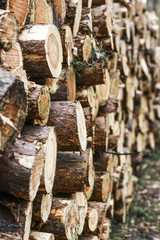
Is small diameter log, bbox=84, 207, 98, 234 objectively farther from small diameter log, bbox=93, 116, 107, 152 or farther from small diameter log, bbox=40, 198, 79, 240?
small diameter log, bbox=93, 116, 107, 152

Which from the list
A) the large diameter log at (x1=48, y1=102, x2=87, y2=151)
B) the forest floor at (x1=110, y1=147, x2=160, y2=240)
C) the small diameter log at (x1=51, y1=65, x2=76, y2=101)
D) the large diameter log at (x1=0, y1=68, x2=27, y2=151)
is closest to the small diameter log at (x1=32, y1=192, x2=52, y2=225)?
the large diameter log at (x1=48, y1=102, x2=87, y2=151)

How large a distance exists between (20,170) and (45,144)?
23 centimetres

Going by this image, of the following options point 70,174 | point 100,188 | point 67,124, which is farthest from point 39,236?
point 100,188

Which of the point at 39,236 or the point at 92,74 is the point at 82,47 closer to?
the point at 92,74

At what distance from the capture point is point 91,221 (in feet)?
7.57

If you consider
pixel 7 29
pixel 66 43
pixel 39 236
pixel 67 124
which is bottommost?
pixel 39 236

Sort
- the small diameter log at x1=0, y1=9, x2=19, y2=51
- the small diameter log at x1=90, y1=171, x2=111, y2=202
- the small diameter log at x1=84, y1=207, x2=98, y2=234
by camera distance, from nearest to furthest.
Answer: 1. the small diameter log at x1=0, y1=9, x2=19, y2=51
2. the small diameter log at x1=84, y1=207, x2=98, y2=234
3. the small diameter log at x1=90, y1=171, x2=111, y2=202

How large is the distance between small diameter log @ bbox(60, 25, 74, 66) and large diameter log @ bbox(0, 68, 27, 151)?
2.62 ft

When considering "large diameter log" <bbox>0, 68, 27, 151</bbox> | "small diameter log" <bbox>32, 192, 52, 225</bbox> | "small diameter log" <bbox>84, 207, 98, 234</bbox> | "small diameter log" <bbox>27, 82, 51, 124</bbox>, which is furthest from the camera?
"small diameter log" <bbox>84, 207, 98, 234</bbox>

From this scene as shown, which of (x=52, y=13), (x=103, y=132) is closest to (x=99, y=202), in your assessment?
(x=103, y=132)

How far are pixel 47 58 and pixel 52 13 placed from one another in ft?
1.70

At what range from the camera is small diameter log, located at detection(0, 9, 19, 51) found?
4.03ft

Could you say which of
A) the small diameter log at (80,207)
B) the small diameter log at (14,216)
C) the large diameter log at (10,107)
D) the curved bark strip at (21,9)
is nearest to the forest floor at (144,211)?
the small diameter log at (80,207)

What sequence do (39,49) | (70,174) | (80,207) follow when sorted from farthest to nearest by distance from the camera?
(80,207), (70,174), (39,49)
